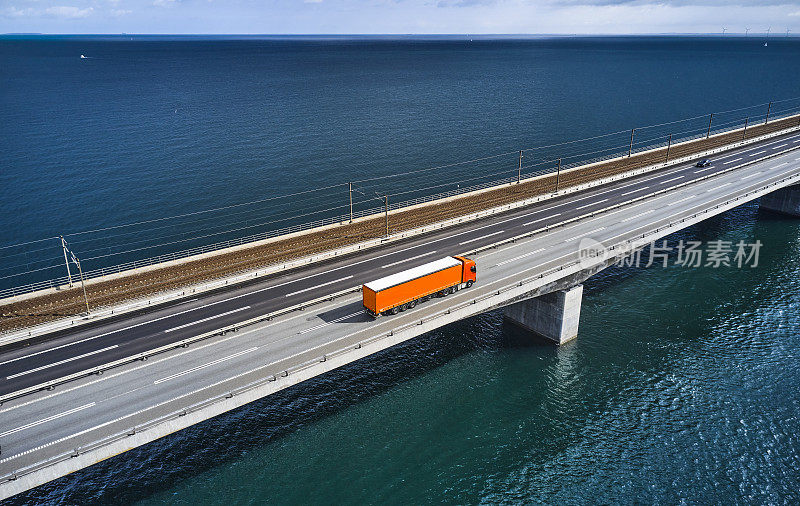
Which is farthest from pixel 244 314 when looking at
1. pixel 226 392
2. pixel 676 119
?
pixel 676 119

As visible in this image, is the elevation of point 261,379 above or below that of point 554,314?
above

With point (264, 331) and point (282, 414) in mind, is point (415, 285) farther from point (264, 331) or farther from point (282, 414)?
point (282, 414)

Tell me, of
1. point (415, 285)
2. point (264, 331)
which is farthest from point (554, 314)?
point (264, 331)

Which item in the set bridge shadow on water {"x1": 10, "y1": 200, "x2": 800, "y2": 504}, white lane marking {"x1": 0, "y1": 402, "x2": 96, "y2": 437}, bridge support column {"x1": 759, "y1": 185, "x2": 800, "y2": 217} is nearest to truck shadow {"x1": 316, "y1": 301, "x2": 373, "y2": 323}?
bridge shadow on water {"x1": 10, "y1": 200, "x2": 800, "y2": 504}

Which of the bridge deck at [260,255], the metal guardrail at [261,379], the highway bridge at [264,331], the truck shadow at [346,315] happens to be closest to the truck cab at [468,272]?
the highway bridge at [264,331]

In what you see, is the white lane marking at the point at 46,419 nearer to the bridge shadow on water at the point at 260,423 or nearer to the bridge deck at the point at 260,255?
the bridge shadow on water at the point at 260,423

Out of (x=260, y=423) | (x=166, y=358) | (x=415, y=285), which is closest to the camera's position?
(x=166, y=358)

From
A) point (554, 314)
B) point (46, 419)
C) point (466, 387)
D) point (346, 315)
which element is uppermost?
point (346, 315)
